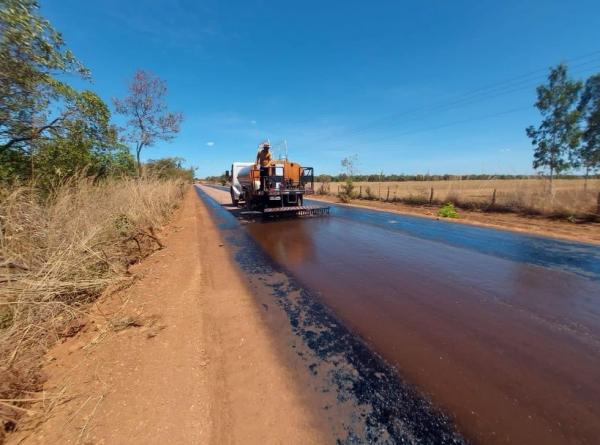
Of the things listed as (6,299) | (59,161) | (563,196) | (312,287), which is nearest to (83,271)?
(6,299)

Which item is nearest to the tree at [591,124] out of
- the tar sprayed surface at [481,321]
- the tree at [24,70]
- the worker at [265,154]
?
the tar sprayed surface at [481,321]

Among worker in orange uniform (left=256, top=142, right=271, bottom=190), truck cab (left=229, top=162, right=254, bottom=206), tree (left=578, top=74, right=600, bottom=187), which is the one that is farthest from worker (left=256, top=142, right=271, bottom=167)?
tree (left=578, top=74, right=600, bottom=187)

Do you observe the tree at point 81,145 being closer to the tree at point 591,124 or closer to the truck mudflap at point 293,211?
the truck mudflap at point 293,211

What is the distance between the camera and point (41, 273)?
3332mm

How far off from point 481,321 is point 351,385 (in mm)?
2171

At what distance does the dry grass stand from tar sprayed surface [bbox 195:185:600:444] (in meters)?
2.96

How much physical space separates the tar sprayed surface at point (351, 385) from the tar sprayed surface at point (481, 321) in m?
0.06

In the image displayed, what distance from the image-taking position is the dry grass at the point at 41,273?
2381 mm

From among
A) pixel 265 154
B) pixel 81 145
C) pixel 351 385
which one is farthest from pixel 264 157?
pixel 351 385

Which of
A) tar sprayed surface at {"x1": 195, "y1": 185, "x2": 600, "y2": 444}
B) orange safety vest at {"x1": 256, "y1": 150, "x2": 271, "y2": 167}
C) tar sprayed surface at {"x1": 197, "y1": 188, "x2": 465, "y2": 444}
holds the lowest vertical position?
tar sprayed surface at {"x1": 197, "y1": 188, "x2": 465, "y2": 444}

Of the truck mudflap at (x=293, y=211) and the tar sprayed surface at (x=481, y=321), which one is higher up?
the truck mudflap at (x=293, y=211)

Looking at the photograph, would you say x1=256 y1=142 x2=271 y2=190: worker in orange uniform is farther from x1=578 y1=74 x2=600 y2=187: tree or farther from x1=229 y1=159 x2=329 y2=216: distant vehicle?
x1=578 y1=74 x2=600 y2=187: tree

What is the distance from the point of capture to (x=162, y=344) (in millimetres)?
2959

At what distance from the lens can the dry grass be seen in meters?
2.38
